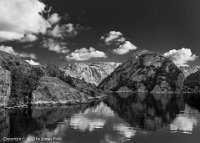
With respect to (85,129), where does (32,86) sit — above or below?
above

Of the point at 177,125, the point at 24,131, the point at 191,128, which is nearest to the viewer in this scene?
the point at 24,131

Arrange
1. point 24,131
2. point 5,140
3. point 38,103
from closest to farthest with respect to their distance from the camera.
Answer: point 5,140 → point 24,131 → point 38,103

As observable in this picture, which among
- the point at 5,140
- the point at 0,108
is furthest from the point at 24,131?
the point at 0,108

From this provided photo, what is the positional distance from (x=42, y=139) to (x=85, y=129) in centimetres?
2097

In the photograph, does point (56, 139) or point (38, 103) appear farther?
point (38, 103)

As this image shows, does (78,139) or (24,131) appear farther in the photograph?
(24,131)

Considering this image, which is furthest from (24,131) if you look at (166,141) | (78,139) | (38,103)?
(38,103)

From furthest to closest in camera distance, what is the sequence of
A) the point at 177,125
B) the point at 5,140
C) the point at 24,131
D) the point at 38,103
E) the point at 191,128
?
the point at 38,103 → the point at 177,125 → the point at 191,128 → the point at 24,131 → the point at 5,140

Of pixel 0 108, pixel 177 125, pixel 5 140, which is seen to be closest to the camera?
pixel 5 140

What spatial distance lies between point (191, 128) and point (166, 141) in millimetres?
25543

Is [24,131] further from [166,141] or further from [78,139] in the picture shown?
[166,141]

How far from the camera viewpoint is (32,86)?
648 feet

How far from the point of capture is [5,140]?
240 ft

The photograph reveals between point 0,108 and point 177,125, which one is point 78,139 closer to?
point 177,125
